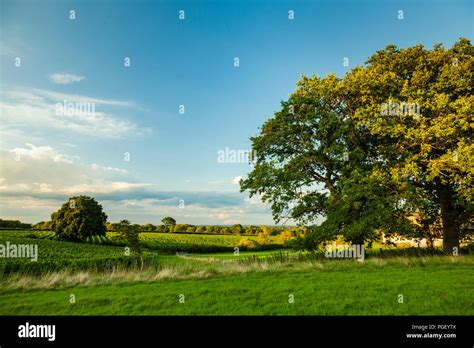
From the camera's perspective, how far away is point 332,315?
1030 cm

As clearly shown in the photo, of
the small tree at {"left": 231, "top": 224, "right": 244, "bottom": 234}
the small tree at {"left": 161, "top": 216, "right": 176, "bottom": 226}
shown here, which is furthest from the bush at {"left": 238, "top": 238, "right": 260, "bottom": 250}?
the small tree at {"left": 161, "top": 216, "right": 176, "bottom": 226}

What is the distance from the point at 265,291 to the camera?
13.6 meters

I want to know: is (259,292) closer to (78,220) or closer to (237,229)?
(78,220)

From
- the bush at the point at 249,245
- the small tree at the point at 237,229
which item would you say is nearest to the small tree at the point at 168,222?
the small tree at the point at 237,229

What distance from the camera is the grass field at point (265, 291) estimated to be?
36.6 feet

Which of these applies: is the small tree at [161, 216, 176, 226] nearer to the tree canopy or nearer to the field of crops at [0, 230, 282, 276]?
the field of crops at [0, 230, 282, 276]

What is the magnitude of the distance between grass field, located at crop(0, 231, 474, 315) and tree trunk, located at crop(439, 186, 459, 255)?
17.2 feet

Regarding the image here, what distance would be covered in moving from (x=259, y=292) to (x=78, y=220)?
69103 mm

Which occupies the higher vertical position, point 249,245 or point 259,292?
point 259,292

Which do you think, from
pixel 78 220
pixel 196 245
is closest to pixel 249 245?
pixel 196 245

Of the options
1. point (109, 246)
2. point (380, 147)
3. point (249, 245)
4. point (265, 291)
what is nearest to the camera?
point (265, 291)
